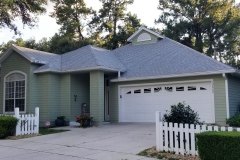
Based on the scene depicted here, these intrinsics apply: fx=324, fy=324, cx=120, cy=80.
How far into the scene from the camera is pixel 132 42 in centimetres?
2348

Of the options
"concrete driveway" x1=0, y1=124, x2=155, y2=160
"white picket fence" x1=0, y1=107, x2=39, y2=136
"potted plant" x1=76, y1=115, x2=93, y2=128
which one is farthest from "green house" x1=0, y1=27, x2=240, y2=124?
"concrete driveway" x1=0, y1=124, x2=155, y2=160

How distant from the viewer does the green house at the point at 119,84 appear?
17141mm

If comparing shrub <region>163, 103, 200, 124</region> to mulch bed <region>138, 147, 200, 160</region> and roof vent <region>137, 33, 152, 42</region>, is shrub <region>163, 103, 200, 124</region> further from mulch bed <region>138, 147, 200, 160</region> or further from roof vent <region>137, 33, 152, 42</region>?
roof vent <region>137, 33, 152, 42</region>

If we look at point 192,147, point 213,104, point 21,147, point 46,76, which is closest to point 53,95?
point 46,76

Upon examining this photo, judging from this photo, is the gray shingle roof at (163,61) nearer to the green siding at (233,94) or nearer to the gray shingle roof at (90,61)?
the gray shingle roof at (90,61)

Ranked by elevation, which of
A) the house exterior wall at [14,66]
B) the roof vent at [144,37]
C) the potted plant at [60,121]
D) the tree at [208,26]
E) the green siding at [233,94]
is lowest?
the potted plant at [60,121]

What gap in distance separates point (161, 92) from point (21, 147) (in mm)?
9384

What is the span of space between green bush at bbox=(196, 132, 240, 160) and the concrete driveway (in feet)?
6.27

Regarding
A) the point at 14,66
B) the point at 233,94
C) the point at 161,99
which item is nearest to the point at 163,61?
the point at 161,99

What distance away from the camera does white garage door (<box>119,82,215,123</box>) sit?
677 inches

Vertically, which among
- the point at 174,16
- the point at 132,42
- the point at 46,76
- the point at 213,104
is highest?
the point at 174,16

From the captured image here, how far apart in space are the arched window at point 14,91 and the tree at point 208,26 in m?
20.7

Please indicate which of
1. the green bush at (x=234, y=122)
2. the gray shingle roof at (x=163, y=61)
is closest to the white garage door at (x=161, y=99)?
the gray shingle roof at (x=163, y=61)

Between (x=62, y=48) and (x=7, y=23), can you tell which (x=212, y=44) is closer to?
(x=62, y=48)
